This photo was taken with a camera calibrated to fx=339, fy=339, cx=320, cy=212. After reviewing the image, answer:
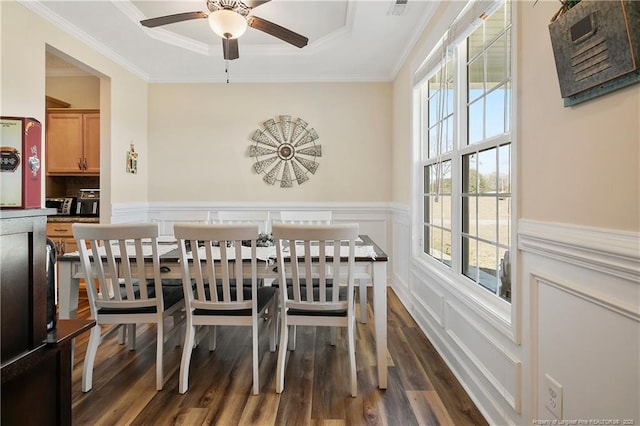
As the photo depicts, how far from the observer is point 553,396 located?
130 centimetres

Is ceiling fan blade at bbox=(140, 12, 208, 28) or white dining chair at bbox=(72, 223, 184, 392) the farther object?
ceiling fan blade at bbox=(140, 12, 208, 28)

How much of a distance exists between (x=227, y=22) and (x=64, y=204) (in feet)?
11.3

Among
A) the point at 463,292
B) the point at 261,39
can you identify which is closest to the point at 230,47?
the point at 261,39

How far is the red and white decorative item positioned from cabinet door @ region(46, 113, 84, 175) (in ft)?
13.0

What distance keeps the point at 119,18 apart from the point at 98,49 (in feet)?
2.34

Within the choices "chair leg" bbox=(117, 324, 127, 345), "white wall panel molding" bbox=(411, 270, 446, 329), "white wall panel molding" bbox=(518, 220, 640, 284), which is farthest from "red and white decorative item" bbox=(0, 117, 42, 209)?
"white wall panel molding" bbox=(411, 270, 446, 329)

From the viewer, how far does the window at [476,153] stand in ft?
6.07

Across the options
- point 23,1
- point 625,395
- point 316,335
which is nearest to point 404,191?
point 316,335

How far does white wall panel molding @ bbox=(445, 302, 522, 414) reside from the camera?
154 centimetres

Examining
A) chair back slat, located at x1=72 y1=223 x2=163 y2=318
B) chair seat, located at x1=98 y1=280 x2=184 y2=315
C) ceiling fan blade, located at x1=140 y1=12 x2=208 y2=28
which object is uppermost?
ceiling fan blade, located at x1=140 y1=12 x2=208 y2=28

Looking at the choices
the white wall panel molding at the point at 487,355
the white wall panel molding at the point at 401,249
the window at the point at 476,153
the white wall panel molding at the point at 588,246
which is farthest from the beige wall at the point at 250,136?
the white wall panel molding at the point at 588,246

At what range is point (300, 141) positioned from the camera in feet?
14.5

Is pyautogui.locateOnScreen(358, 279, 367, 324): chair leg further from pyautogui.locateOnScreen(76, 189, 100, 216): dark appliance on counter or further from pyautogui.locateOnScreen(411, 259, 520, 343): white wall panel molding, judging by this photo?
pyautogui.locateOnScreen(76, 189, 100, 216): dark appliance on counter

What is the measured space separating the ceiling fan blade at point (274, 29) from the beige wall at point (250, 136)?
1970 mm
